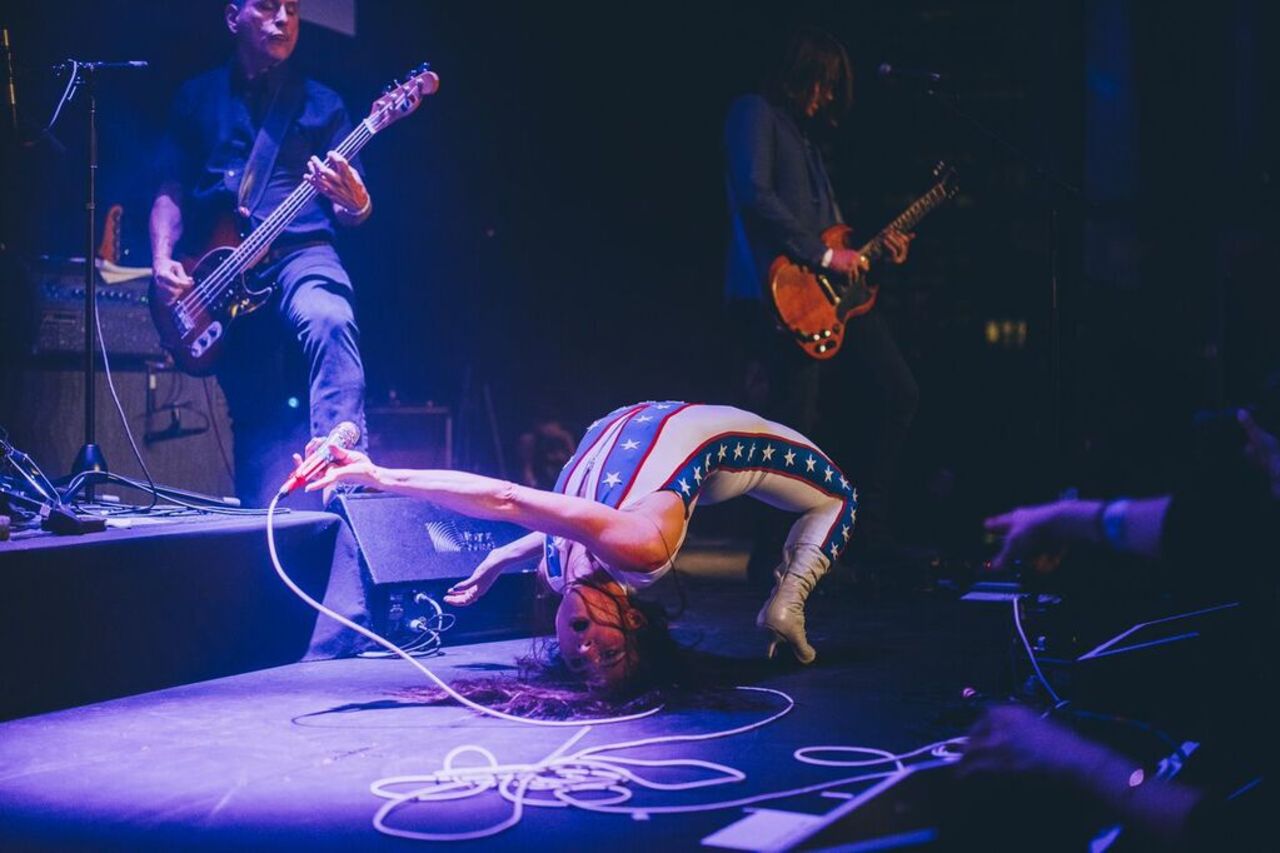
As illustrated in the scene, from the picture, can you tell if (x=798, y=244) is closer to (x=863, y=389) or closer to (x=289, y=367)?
(x=863, y=389)

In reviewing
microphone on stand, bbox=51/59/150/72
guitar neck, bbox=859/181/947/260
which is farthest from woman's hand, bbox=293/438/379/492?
guitar neck, bbox=859/181/947/260

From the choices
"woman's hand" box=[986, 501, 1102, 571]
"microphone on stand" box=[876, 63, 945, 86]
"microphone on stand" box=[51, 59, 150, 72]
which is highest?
"microphone on stand" box=[51, 59, 150, 72]

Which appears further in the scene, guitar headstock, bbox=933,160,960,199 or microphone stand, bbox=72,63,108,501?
guitar headstock, bbox=933,160,960,199

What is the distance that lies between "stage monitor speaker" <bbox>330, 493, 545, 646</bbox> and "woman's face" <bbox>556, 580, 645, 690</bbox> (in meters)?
0.82

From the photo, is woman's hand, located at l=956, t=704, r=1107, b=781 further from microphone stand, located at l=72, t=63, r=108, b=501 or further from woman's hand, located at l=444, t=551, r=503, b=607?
microphone stand, located at l=72, t=63, r=108, b=501

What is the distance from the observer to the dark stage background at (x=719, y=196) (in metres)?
6.38

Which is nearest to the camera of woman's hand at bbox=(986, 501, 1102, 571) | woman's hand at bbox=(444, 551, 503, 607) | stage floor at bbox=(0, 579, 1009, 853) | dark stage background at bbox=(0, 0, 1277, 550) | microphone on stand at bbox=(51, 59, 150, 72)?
woman's hand at bbox=(986, 501, 1102, 571)

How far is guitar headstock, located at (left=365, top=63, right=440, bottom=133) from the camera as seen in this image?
4961mm

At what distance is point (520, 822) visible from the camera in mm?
2342

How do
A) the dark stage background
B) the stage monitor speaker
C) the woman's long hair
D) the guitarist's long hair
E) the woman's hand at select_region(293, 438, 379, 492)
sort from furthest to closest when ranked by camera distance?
the dark stage background < the guitarist's long hair < the stage monitor speaker < the woman's long hair < the woman's hand at select_region(293, 438, 379, 492)

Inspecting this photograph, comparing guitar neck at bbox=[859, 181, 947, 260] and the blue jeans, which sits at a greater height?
guitar neck at bbox=[859, 181, 947, 260]

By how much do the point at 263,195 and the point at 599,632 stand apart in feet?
8.26

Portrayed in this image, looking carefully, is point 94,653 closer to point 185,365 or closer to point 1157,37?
point 185,365

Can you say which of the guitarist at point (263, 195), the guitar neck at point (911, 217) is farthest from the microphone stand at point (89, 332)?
the guitar neck at point (911, 217)
